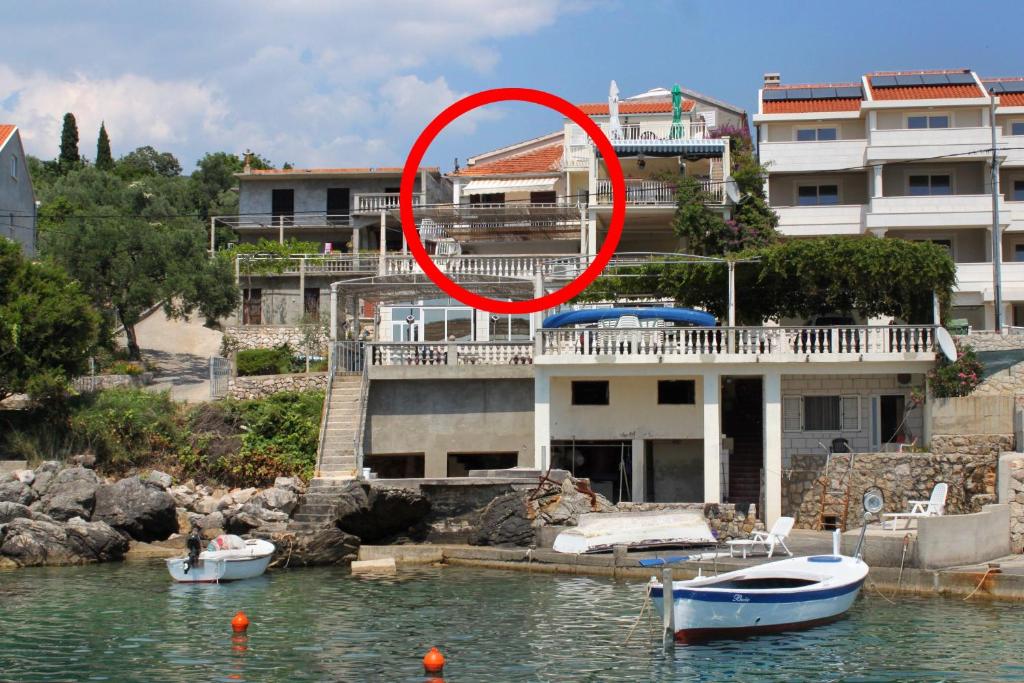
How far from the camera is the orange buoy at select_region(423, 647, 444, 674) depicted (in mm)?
18594

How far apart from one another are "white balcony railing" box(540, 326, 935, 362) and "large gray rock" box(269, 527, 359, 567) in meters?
7.65

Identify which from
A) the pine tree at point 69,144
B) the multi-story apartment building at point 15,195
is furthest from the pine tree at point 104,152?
the multi-story apartment building at point 15,195

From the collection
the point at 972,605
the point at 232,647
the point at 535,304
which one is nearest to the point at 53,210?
the point at 535,304

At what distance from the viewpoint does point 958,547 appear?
25.3 metres

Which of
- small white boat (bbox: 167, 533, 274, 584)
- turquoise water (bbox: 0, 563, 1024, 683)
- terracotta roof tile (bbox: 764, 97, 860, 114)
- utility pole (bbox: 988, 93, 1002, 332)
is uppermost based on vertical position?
terracotta roof tile (bbox: 764, 97, 860, 114)

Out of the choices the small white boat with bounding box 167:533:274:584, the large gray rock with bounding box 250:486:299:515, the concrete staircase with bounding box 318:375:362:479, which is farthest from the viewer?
the concrete staircase with bounding box 318:375:362:479

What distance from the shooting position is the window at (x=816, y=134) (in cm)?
4894

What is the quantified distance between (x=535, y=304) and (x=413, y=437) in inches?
225

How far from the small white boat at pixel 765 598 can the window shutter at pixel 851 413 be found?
12.2 metres

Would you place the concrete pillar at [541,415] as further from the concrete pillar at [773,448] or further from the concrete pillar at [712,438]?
the concrete pillar at [773,448]

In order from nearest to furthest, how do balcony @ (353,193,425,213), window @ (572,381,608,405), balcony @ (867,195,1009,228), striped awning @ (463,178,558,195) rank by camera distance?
window @ (572,381,608,405), balcony @ (867,195,1009,228), striped awning @ (463,178,558,195), balcony @ (353,193,425,213)

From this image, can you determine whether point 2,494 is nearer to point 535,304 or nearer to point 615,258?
point 535,304

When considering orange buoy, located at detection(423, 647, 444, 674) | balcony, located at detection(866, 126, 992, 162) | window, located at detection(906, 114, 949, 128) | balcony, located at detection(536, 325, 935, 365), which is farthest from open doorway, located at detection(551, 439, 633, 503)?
window, located at detection(906, 114, 949, 128)

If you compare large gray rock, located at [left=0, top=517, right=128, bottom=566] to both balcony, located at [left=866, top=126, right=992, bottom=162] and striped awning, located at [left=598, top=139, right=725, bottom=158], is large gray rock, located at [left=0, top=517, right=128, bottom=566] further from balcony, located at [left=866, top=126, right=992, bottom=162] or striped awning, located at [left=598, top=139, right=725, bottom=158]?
balcony, located at [left=866, top=126, right=992, bottom=162]
